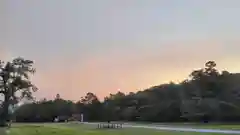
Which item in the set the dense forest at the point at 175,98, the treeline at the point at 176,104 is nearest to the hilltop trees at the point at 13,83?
the dense forest at the point at 175,98

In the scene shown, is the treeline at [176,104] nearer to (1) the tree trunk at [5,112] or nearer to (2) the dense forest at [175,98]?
(2) the dense forest at [175,98]

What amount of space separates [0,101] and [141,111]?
71.6 ft

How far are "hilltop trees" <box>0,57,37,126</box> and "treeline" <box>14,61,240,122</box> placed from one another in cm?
1746

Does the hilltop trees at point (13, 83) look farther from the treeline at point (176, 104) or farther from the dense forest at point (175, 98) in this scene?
the treeline at point (176, 104)

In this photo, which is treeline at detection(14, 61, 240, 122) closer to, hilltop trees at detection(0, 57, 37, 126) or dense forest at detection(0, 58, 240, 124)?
dense forest at detection(0, 58, 240, 124)

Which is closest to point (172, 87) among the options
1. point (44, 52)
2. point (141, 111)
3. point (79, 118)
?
point (141, 111)

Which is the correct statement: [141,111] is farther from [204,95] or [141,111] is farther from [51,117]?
[51,117]

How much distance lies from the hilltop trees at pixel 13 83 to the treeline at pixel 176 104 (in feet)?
57.3

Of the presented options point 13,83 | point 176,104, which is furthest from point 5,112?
point 176,104

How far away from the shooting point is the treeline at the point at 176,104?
5303 cm

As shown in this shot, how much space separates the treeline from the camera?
174 ft

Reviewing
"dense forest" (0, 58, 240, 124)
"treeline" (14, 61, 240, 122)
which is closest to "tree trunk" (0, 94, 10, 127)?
"dense forest" (0, 58, 240, 124)

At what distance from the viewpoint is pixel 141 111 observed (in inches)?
2537

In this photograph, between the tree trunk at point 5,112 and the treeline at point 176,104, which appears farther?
the tree trunk at point 5,112
